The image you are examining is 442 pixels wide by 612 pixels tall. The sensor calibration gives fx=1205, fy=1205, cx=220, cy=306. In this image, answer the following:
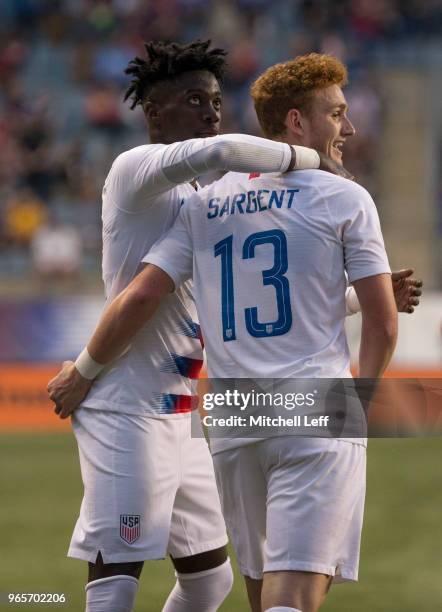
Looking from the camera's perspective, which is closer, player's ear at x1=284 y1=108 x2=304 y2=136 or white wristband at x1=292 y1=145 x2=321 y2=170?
white wristband at x1=292 y1=145 x2=321 y2=170

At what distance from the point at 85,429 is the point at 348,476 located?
105 cm

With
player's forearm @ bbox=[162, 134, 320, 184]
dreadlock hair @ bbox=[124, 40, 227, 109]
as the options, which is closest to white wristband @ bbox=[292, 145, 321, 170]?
player's forearm @ bbox=[162, 134, 320, 184]

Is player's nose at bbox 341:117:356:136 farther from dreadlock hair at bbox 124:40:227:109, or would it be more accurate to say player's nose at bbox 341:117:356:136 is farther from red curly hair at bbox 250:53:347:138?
dreadlock hair at bbox 124:40:227:109

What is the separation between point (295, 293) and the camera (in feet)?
11.1

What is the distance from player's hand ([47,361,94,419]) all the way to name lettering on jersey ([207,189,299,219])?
80 cm

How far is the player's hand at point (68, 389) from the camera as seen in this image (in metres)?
4.02

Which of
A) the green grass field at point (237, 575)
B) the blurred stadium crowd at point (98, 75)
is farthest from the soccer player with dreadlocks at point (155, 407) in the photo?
the blurred stadium crowd at point (98, 75)

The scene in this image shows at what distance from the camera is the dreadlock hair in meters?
4.15

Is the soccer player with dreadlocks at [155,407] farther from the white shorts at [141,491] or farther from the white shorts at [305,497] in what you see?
the white shorts at [305,497]

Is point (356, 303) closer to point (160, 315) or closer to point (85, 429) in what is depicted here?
point (160, 315)

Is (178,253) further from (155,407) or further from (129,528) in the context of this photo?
(129,528)

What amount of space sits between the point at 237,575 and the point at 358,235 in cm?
381

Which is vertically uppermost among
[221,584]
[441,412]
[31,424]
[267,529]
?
[441,412]

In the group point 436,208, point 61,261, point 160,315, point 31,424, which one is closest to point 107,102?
point 61,261
